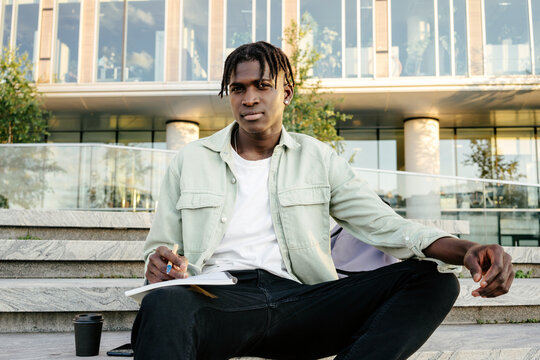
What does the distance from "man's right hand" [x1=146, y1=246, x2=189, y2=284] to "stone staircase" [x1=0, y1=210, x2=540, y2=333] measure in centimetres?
140

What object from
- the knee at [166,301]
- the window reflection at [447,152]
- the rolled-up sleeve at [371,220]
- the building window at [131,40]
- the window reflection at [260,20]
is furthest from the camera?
the window reflection at [447,152]

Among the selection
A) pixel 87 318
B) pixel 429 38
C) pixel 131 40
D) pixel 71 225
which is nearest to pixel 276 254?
pixel 87 318

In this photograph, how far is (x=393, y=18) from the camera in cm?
1527

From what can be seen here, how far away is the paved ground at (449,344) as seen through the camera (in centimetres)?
269

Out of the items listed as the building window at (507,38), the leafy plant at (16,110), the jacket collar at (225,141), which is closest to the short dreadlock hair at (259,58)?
the jacket collar at (225,141)

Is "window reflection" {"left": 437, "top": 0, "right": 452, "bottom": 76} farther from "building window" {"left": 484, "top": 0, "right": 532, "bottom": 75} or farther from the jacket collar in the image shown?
the jacket collar

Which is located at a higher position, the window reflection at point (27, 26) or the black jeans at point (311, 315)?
the window reflection at point (27, 26)

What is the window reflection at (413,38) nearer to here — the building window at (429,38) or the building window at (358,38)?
the building window at (429,38)

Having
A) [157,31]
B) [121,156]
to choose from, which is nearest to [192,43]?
[157,31]

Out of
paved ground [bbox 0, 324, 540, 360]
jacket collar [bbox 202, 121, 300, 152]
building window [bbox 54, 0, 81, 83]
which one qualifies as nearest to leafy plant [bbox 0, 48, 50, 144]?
building window [bbox 54, 0, 81, 83]

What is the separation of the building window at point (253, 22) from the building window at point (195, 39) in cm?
74

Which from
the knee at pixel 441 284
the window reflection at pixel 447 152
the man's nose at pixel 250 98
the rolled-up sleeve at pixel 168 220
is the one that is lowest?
the knee at pixel 441 284

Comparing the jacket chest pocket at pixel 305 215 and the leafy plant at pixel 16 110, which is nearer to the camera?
the jacket chest pocket at pixel 305 215

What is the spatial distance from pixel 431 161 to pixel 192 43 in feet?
27.7
